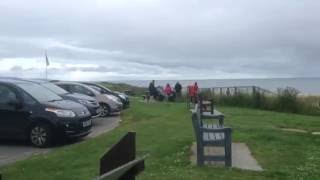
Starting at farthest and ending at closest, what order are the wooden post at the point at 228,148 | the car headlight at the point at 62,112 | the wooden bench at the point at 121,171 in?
the car headlight at the point at 62,112 < the wooden post at the point at 228,148 < the wooden bench at the point at 121,171

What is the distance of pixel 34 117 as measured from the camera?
13.8 metres

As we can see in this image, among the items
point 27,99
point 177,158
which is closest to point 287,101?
point 27,99

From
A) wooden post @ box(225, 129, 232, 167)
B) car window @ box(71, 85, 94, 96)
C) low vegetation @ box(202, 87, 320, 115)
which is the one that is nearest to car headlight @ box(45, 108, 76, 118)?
wooden post @ box(225, 129, 232, 167)

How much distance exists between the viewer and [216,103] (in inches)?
1430

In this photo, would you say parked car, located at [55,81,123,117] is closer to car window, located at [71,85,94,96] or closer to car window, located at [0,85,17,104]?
car window, located at [71,85,94,96]

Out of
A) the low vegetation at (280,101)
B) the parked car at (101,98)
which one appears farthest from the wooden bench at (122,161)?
the low vegetation at (280,101)

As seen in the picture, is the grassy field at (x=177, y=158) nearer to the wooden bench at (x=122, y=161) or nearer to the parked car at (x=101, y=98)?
the wooden bench at (x=122, y=161)

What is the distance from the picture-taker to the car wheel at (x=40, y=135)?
13.7m

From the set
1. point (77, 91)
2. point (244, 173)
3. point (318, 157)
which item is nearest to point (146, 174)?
point (244, 173)

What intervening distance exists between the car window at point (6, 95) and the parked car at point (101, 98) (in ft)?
28.9

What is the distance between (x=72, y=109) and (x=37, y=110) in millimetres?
904

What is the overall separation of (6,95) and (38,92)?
0.81 m

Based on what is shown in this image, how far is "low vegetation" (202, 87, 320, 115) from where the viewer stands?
104ft

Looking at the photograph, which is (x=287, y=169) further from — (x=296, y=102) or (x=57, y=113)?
(x=296, y=102)
